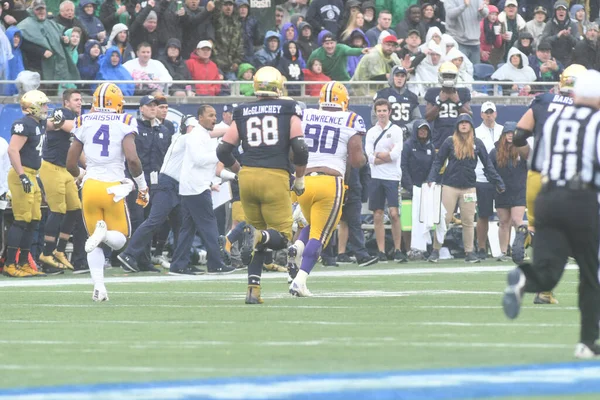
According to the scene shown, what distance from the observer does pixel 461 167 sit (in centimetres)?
1994

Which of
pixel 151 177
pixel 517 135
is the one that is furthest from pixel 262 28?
pixel 517 135

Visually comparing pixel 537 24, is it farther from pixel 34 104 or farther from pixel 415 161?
pixel 34 104

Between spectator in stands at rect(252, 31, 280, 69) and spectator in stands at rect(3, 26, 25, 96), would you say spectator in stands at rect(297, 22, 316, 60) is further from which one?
spectator in stands at rect(3, 26, 25, 96)

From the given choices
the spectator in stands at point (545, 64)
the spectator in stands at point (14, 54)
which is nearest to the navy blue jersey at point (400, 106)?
the spectator in stands at point (545, 64)

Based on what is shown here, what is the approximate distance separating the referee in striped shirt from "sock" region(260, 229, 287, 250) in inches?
167

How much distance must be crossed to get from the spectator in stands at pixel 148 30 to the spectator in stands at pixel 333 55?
255 centimetres

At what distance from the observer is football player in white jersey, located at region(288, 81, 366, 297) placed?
13.0 meters

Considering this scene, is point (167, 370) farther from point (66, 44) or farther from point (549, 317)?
point (66, 44)

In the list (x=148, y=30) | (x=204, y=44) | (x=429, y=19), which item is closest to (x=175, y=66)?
(x=204, y=44)

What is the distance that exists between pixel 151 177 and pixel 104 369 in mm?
11071

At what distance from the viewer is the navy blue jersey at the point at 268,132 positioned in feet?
40.0

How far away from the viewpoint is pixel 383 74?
22516 millimetres

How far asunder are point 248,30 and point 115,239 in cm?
1115

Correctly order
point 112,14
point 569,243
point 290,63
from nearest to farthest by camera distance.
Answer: point 569,243 → point 112,14 → point 290,63
